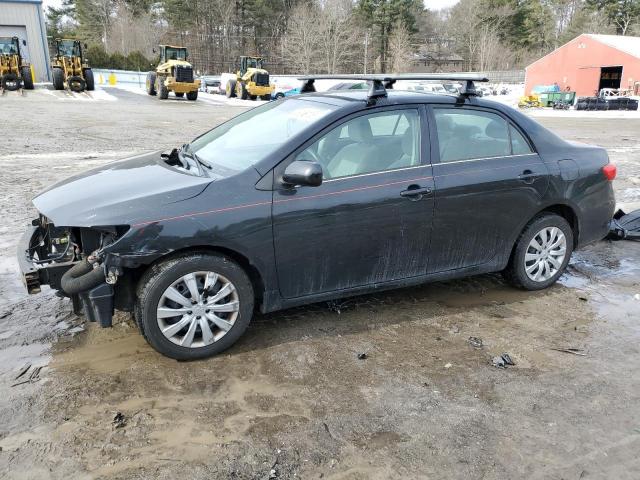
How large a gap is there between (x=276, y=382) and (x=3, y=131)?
1503 centimetres

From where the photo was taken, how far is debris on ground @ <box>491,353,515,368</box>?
3.61 metres

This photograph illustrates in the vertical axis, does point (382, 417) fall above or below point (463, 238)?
below

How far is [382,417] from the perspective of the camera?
3020 mm

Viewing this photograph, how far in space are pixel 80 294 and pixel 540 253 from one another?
3.65m

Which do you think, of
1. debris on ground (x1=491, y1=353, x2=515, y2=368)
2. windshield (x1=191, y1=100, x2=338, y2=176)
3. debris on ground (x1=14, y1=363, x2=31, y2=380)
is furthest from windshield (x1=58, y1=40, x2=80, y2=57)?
debris on ground (x1=491, y1=353, x2=515, y2=368)

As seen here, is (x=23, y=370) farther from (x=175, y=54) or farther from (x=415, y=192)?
(x=175, y=54)

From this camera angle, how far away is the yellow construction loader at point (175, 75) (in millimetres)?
30172

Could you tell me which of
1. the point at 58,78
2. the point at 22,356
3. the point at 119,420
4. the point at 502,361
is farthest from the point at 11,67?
the point at 502,361

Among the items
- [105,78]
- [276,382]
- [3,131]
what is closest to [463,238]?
[276,382]

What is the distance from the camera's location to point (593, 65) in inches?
1845

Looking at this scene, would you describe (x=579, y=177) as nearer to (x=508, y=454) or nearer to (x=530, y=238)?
(x=530, y=238)

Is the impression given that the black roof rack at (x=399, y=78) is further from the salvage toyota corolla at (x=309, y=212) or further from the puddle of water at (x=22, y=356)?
the puddle of water at (x=22, y=356)

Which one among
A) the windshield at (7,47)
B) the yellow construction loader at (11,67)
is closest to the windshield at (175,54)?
the yellow construction loader at (11,67)

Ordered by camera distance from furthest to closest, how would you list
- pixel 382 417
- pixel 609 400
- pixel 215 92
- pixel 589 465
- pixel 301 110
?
pixel 215 92, pixel 301 110, pixel 609 400, pixel 382 417, pixel 589 465
